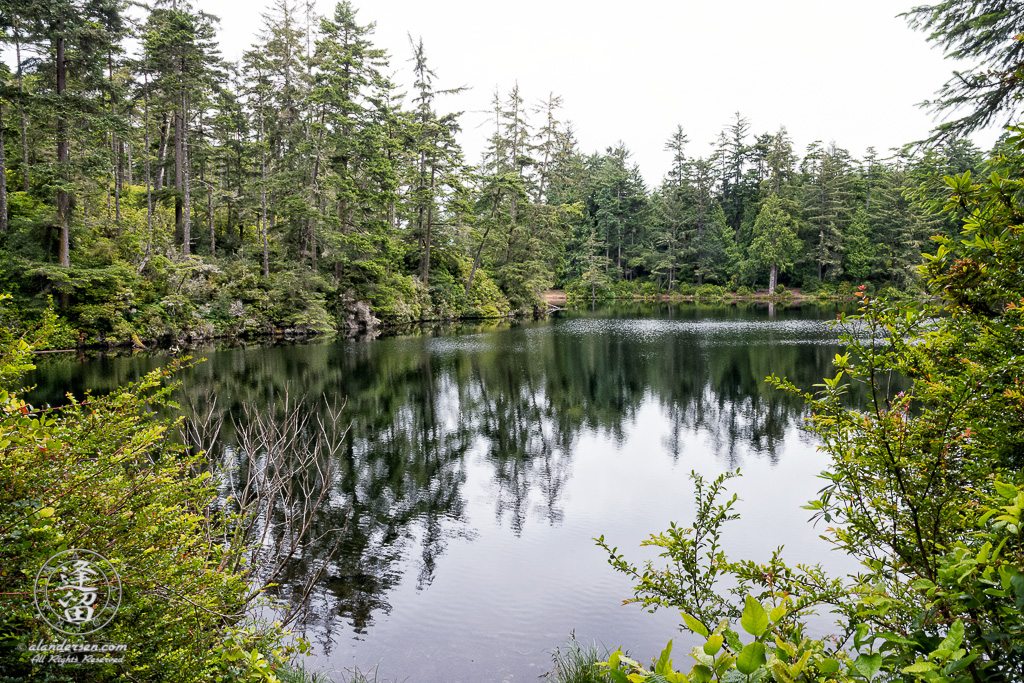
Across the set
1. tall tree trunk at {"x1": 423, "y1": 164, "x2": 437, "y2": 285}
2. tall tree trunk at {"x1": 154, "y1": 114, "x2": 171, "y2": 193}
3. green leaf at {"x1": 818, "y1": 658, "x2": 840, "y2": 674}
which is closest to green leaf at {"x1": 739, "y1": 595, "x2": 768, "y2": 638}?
green leaf at {"x1": 818, "y1": 658, "x2": 840, "y2": 674}

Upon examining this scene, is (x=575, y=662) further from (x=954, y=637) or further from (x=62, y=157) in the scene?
(x=62, y=157)

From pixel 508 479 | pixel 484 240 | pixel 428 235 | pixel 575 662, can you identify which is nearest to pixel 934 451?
pixel 575 662

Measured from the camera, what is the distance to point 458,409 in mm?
13297

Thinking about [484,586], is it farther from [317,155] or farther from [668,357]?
[317,155]

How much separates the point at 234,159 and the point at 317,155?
7.57m

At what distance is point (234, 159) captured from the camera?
1257 inches

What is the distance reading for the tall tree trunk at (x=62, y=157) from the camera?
17.3 m

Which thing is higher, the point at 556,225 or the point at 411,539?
the point at 556,225

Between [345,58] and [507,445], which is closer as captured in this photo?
[507,445]

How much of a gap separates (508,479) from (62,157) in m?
18.9

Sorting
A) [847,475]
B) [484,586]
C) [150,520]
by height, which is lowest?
[484,586]

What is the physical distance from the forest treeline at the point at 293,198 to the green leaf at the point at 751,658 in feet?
22.0

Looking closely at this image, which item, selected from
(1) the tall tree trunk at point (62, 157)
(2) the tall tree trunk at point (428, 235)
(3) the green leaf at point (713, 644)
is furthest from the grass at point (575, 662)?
(2) the tall tree trunk at point (428, 235)

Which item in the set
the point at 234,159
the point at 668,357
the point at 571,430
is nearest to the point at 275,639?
the point at 571,430
